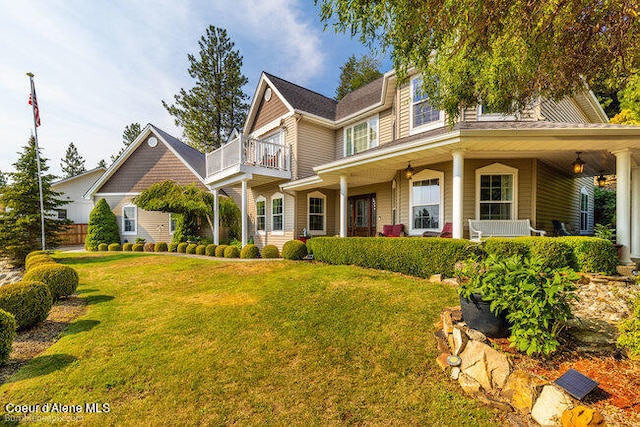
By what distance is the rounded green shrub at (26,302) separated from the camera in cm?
431

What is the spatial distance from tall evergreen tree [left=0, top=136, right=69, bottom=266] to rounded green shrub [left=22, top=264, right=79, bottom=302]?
804cm

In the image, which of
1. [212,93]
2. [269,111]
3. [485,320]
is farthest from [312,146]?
[212,93]

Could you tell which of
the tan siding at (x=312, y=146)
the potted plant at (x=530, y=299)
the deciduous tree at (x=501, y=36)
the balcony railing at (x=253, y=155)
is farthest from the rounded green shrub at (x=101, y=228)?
the potted plant at (x=530, y=299)

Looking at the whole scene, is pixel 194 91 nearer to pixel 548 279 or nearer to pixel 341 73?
pixel 341 73

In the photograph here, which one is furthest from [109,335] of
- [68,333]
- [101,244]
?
[101,244]

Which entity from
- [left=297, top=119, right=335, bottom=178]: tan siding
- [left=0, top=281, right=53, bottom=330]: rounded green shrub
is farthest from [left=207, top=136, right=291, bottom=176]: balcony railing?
[left=0, top=281, right=53, bottom=330]: rounded green shrub

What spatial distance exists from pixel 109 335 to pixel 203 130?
25.5 metres

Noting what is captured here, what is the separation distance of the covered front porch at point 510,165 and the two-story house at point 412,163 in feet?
0.10

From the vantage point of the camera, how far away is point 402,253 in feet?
22.2

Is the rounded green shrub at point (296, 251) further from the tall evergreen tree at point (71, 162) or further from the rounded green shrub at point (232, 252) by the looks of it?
the tall evergreen tree at point (71, 162)

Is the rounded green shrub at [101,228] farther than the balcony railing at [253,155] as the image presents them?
Yes

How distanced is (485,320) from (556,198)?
347 inches

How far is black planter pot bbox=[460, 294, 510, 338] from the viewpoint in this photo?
313 cm

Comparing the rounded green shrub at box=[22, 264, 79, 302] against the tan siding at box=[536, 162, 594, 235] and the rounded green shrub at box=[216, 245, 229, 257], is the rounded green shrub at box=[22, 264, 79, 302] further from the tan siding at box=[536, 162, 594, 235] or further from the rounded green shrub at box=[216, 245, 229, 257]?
the tan siding at box=[536, 162, 594, 235]
